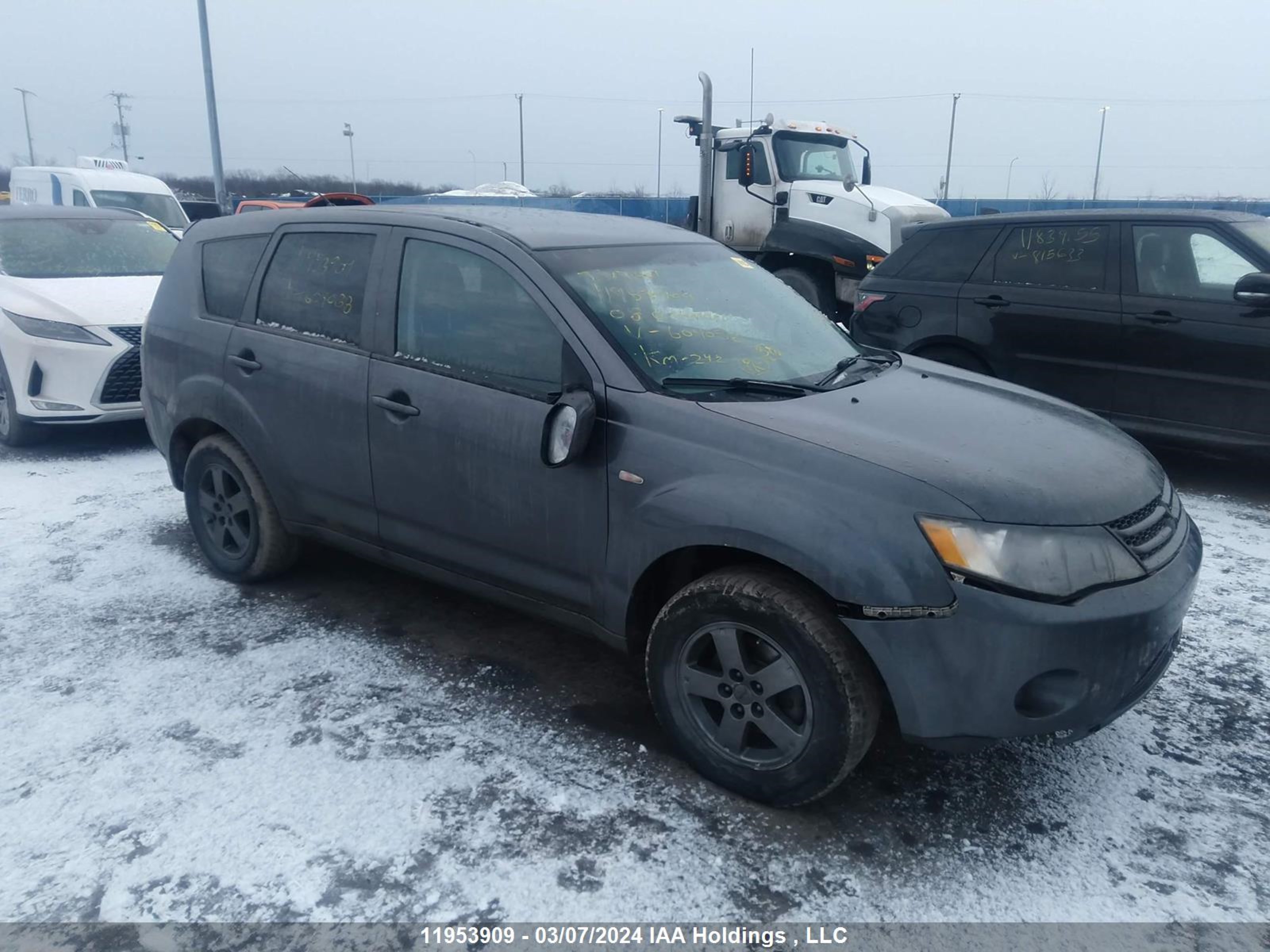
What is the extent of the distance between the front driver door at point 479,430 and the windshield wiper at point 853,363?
0.86 m

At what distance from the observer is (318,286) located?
3961 millimetres

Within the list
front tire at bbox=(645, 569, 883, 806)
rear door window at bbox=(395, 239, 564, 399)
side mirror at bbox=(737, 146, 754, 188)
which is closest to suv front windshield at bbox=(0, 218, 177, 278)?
rear door window at bbox=(395, 239, 564, 399)

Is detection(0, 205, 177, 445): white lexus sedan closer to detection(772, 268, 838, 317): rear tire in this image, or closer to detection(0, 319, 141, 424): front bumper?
detection(0, 319, 141, 424): front bumper

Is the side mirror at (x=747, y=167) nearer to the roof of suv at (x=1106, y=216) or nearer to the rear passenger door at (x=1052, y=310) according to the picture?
the roof of suv at (x=1106, y=216)

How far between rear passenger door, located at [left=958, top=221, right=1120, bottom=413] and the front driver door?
4092 millimetres

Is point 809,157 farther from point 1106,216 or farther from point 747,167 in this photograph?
point 1106,216

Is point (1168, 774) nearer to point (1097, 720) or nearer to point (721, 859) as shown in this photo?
point (1097, 720)

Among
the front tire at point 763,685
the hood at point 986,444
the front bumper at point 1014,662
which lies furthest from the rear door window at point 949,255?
the front tire at point 763,685

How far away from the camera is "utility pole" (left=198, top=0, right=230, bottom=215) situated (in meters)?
18.2

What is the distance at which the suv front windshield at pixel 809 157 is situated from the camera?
39.0 ft

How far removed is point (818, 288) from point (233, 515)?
859 cm

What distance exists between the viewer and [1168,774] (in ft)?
9.96

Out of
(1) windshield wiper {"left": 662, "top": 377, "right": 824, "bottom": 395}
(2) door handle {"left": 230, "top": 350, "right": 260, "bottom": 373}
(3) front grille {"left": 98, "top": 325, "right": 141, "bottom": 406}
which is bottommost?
(3) front grille {"left": 98, "top": 325, "right": 141, "bottom": 406}

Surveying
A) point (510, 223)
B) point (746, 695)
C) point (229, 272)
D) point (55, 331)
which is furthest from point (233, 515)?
point (55, 331)
